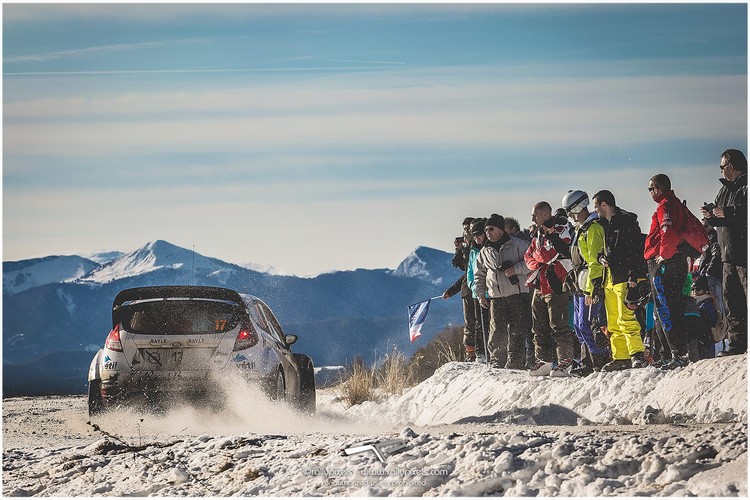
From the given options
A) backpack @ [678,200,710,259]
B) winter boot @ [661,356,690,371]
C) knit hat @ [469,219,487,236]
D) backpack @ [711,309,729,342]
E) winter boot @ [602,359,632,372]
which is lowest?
winter boot @ [602,359,632,372]

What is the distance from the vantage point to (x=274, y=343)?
15008 mm

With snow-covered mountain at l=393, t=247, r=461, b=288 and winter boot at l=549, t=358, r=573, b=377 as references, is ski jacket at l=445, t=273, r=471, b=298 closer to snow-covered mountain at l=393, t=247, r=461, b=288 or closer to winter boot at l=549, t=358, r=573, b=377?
winter boot at l=549, t=358, r=573, b=377

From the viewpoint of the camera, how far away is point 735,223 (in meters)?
12.9

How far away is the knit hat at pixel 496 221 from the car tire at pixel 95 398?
5636mm

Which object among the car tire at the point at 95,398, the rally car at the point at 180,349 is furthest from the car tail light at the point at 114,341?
the car tire at the point at 95,398

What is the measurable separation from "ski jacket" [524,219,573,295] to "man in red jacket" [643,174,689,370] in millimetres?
2066

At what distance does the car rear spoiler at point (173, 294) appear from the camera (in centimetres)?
1457

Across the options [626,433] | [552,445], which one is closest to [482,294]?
[626,433]

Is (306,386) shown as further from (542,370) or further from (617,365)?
(617,365)

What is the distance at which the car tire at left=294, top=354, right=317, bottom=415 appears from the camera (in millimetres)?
15672

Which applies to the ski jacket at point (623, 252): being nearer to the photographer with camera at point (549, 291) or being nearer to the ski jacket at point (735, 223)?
the photographer with camera at point (549, 291)

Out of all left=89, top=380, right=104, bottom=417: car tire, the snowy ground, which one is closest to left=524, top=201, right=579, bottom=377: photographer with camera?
the snowy ground

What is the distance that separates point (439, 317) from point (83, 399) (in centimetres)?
3961

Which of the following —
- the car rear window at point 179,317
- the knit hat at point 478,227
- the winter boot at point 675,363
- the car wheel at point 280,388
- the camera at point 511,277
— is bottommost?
the car wheel at point 280,388
